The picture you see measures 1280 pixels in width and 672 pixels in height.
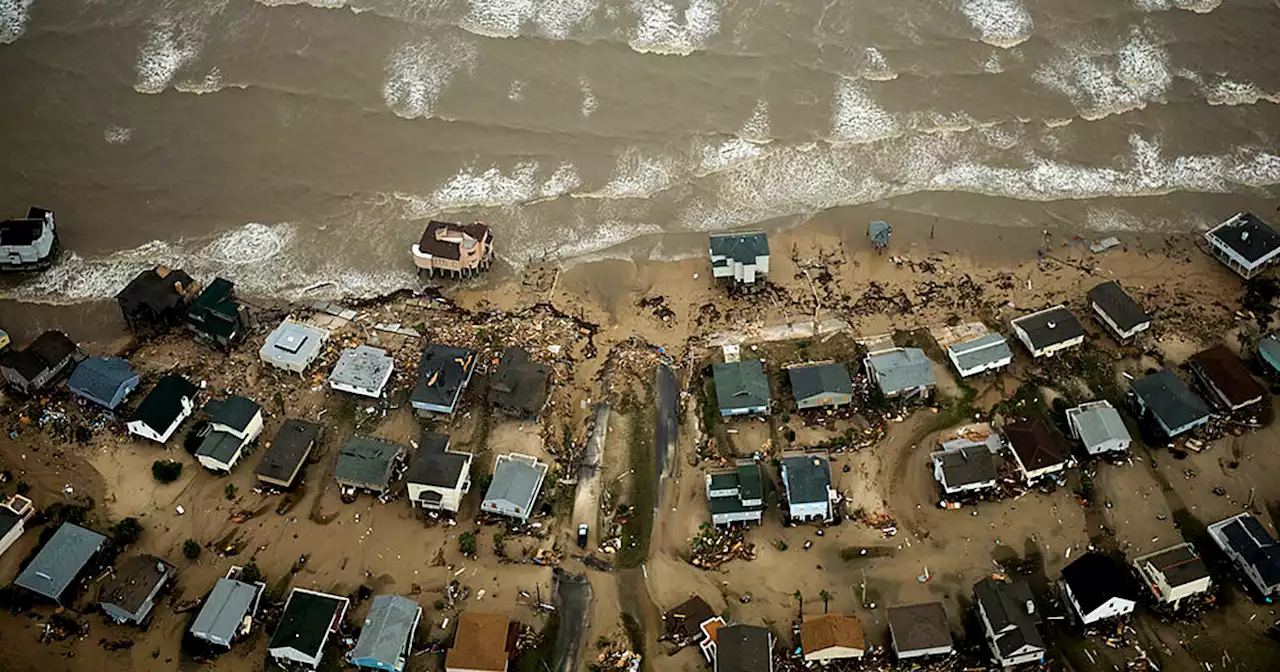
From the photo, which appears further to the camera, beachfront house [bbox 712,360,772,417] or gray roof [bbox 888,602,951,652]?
beachfront house [bbox 712,360,772,417]

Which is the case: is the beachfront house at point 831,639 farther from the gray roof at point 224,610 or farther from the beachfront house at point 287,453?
the beachfront house at point 287,453

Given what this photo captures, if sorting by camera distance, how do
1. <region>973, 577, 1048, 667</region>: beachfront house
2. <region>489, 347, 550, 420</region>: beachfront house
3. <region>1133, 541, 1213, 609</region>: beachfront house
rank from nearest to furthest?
<region>973, 577, 1048, 667</region>: beachfront house → <region>1133, 541, 1213, 609</region>: beachfront house → <region>489, 347, 550, 420</region>: beachfront house

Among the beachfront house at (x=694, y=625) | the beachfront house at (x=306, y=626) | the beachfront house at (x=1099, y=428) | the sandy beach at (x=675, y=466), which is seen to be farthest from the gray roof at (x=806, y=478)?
the beachfront house at (x=306, y=626)

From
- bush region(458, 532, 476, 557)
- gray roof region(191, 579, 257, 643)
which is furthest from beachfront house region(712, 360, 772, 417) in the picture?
gray roof region(191, 579, 257, 643)

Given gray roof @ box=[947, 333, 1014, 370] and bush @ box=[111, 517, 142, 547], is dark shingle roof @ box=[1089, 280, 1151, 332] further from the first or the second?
bush @ box=[111, 517, 142, 547]

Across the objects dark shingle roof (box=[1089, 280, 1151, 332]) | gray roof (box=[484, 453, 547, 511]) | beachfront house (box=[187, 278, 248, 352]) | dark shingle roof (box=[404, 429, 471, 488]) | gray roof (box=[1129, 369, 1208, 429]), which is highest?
beachfront house (box=[187, 278, 248, 352])

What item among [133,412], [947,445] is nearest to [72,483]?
[133,412]

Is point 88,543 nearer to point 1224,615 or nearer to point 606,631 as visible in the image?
point 606,631
